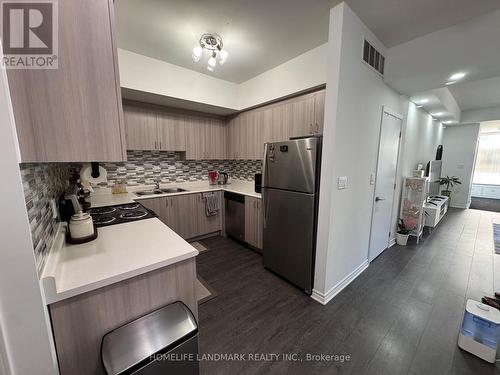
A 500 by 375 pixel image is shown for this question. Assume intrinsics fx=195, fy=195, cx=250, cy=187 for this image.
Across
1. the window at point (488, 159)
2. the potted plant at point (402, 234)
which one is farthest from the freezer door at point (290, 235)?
the window at point (488, 159)

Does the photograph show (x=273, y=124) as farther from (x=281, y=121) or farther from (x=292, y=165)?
(x=292, y=165)

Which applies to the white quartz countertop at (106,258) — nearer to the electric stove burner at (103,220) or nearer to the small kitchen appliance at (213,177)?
the electric stove burner at (103,220)

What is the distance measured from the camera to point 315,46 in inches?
91.7

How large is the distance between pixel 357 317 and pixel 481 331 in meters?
0.84

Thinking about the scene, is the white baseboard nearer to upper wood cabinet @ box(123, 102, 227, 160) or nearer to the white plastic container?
the white plastic container

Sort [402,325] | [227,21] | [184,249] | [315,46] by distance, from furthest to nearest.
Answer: [315,46] → [227,21] → [402,325] → [184,249]

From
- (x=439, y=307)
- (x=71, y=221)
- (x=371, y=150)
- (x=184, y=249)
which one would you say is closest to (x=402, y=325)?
(x=439, y=307)

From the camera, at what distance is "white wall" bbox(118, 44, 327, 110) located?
2395 millimetres

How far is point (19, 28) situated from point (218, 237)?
3.32 metres

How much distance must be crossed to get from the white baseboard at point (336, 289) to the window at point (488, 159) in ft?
30.2

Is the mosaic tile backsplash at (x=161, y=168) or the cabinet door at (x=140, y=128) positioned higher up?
the cabinet door at (x=140, y=128)

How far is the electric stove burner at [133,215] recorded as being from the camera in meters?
1.83

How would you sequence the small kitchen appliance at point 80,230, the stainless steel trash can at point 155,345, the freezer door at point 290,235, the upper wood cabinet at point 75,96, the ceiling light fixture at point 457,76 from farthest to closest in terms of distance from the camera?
the ceiling light fixture at point 457,76, the freezer door at point 290,235, the small kitchen appliance at point 80,230, the stainless steel trash can at point 155,345, the upper wood cabinet at point 75,96

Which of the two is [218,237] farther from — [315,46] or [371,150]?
[315,46]
